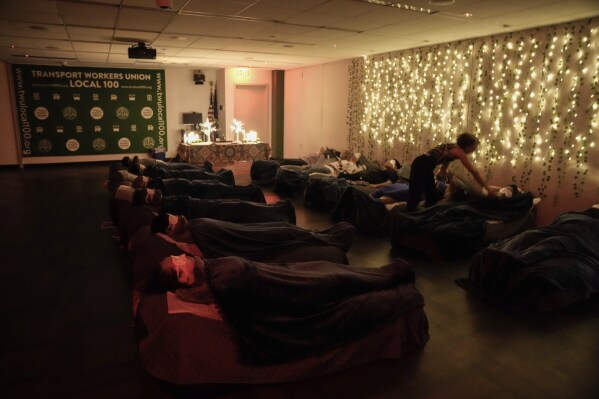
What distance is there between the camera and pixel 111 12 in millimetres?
4406

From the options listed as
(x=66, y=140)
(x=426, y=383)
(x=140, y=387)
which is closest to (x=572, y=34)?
(x=426, y=383)

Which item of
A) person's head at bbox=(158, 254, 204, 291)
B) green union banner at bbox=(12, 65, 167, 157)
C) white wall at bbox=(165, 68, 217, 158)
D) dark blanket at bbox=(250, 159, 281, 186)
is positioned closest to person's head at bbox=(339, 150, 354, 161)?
dark blanket at bbox=(250, 159, 281, 186)

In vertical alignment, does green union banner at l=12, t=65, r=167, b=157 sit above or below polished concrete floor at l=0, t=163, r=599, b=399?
above

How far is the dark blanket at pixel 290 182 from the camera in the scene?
7090 mm

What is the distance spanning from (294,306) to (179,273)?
68 cm

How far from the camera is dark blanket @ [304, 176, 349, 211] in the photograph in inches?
236

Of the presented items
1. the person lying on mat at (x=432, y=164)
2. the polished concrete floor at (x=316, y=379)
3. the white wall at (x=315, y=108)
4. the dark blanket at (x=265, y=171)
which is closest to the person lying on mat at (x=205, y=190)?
the polished concrete floor at (x=316, y=379)

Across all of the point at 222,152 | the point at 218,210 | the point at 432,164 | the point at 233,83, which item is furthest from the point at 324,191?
the point at 233,83

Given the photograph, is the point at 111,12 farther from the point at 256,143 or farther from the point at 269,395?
the point at 256,143

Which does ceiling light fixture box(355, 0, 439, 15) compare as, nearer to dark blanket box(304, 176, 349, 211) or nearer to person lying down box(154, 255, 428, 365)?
dark blanket box(304, 176, 349, 211)

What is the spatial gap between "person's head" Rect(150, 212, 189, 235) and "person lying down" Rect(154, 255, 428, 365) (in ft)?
3.08

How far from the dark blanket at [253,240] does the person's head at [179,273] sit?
700 millimetres

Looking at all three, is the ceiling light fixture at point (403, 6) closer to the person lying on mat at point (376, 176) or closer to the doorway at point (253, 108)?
the person lying on mat at point (376, 176)

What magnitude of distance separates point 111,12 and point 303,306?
3782 mm
